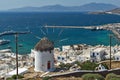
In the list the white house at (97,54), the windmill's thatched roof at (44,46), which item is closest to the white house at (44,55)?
the windmill's thatched roof at (44,46)

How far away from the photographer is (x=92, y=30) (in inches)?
5576

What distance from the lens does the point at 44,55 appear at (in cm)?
3216

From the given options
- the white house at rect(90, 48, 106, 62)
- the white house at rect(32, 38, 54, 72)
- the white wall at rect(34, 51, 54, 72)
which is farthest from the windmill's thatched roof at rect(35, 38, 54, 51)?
the white house at rect(90, 48, 106, 62)

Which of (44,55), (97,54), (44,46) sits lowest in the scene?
(97,54)

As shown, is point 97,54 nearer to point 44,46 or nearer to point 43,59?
point 43,59

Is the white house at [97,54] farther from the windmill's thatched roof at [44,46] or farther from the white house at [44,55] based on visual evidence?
the windmill's thatched roof at [44,46]

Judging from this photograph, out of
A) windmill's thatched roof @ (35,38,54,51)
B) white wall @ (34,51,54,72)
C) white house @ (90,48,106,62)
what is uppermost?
windmill's thatched roof @ (35,38,54,51)

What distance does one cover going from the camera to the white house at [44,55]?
105 feet

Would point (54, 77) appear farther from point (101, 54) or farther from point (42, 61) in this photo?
point (101, 54)

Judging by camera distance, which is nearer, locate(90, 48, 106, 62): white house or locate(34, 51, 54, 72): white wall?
locate(34, 51, 54, 72): white wall

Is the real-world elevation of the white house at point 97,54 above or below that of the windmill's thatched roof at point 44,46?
below

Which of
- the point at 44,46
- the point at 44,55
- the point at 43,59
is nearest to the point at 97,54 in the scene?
the point at 43,59

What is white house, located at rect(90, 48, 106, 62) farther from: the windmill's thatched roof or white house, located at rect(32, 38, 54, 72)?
the windmill's thatched roof

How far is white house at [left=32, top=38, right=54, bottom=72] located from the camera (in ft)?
105
